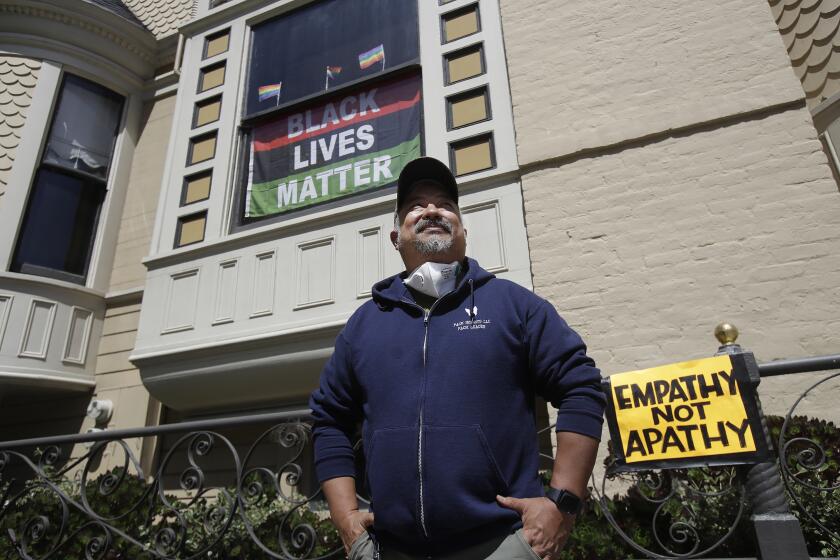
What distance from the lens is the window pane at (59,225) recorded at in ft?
23.7

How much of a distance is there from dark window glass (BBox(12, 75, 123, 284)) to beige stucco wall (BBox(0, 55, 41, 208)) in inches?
14.0

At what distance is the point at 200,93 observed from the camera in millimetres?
7258

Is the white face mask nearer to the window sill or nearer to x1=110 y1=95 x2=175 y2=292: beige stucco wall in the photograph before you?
x1=110 y1=95 x2=175 y2=292: beige stucco wall

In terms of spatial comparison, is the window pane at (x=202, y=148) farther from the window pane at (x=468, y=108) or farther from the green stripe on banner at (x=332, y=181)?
the window pane at (x=468, y=108)

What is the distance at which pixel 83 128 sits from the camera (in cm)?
818

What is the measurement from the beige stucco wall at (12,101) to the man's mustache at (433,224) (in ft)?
25.6

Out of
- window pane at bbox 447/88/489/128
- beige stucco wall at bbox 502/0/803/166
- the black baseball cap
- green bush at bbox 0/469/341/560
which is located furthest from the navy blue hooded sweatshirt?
window pane at bbox 447/88/489/128

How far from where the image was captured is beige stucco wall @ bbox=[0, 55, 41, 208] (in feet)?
24.0

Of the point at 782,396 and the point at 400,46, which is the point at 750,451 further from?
the point at 400,46

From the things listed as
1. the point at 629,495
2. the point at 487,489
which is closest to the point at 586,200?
the point at 629,495

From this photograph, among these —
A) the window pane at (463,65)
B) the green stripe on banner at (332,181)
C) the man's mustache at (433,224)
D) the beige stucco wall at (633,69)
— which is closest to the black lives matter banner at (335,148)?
the green stripe on banner at (332,181)

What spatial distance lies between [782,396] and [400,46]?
17.8 ft

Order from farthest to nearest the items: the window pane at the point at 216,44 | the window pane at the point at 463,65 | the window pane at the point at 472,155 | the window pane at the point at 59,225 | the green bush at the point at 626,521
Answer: the window pane at the point at 216,44
the window pane at the point at 59,225
the window pane at the point at 463,65
the window pane at the point at 472,155
the green bush at the point at 626,521

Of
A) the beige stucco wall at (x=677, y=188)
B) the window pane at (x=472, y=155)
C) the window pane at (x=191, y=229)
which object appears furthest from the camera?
the window pane at (x=191, y=229)
